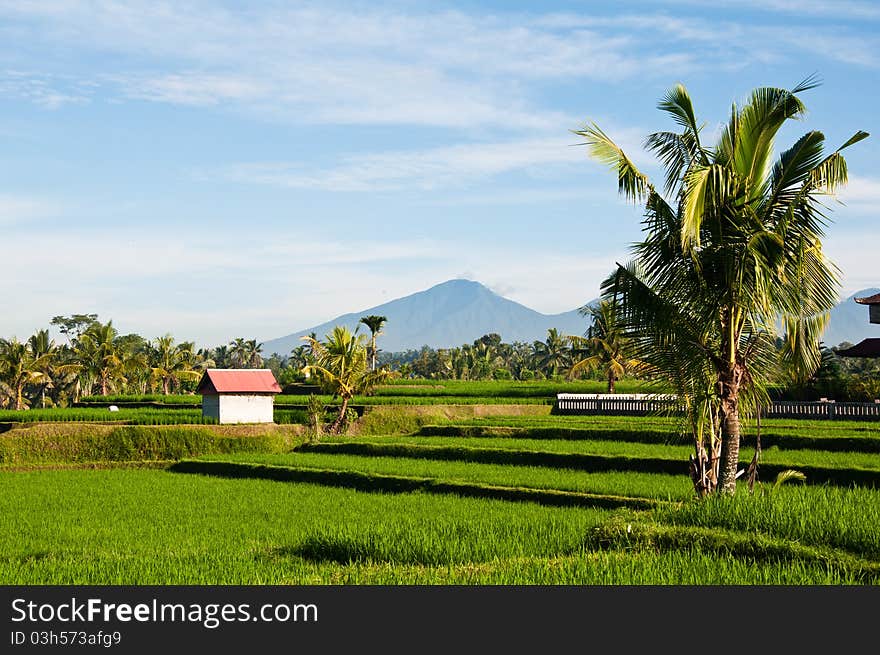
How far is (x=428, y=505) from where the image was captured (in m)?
16.3

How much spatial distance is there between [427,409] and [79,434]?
37.3 feet

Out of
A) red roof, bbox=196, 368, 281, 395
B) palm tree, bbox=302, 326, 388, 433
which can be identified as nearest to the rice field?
red roof, bbox=196, 368, 281, 395

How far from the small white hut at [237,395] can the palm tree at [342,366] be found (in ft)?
5.37

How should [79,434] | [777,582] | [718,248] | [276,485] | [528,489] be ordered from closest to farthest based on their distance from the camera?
1. [777,582]
2. [718,248]
3. [528,489]
4. [276,485]
5. [79,434]

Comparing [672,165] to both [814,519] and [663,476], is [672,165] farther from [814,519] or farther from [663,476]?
[663,476]

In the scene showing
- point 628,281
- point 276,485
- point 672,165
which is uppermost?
point 672,165

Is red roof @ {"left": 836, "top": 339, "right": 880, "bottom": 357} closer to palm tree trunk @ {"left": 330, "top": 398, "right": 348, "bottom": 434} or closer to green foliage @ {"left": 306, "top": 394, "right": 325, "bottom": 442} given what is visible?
palm tree trunk @ {"left": 330, "top": 398, "right": 348, "bottom": 434}

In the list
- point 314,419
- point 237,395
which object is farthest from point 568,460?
point 237,395

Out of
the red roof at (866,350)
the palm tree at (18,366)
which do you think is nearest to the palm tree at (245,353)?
the palm tree at (18,366)

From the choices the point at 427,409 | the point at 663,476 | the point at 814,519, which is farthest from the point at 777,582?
the point at 427,409

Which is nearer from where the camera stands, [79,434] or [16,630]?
[16,630]

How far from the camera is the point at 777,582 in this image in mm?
7246

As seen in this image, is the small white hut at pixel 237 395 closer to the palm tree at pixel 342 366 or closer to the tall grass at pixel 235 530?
the palm tree at pixel 342 366

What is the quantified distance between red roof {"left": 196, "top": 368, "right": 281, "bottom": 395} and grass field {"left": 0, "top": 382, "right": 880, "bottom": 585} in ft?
5.52
